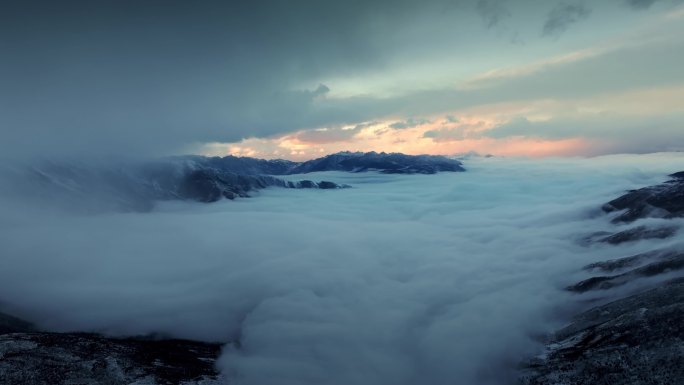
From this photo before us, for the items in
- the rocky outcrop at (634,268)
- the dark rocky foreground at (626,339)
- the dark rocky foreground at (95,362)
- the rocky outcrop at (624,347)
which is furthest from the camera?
the rocky outcrop at (634,268)

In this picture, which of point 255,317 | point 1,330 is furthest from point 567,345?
point 1,330

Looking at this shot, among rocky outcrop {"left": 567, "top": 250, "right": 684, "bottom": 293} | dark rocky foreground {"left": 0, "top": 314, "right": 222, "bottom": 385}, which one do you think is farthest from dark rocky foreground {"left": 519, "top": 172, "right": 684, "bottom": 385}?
dark rocky foreground {"left": 0, "top": 314, "right": 222, "bottom": 385}

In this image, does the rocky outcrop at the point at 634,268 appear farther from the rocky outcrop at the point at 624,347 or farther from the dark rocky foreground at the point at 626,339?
the rocky outcrop at the point at 624,347

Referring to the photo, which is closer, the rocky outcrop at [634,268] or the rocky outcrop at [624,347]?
the rocky outcrop at [624,347]

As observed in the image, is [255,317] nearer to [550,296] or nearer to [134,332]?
[134,332]

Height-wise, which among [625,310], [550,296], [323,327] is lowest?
[323,327]

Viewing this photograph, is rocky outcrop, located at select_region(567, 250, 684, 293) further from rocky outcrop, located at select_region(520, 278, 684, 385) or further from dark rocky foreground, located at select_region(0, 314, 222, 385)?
dark rocky foreground, located at select_region(0, 314, 222, 385)

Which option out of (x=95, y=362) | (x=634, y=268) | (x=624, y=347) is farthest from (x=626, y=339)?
(x=95, y=362)

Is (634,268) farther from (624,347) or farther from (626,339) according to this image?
(624,347)

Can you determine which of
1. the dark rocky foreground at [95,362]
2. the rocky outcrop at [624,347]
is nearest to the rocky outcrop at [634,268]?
the rocky outcrop at [624,347]
